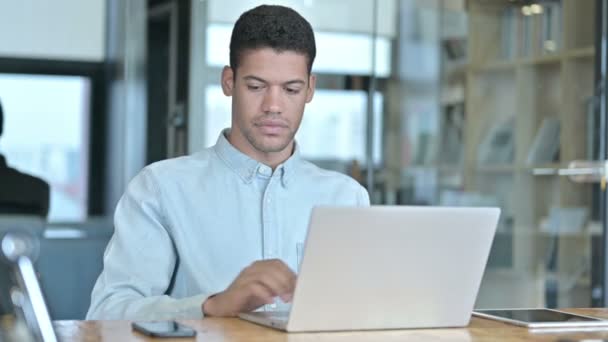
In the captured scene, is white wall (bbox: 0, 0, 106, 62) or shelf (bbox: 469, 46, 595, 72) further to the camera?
shelf (bbox: 469, 46, 595, 72)

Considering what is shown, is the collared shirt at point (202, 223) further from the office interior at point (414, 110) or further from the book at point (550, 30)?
the book at point (550, 30)

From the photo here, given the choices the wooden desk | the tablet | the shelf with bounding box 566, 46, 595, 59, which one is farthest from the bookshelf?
the wooden desk

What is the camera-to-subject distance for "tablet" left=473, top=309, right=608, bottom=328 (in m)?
1.76

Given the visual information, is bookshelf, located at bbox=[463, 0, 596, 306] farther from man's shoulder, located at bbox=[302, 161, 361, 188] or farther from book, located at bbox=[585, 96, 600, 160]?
man's shoulder, located at bbox=[302, 161, 361, 188]

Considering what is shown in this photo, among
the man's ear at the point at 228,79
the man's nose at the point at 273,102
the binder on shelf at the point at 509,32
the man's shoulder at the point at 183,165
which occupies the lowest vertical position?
the man's shoulder at the point at 183,165

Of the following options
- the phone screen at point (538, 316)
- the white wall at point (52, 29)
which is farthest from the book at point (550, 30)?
the phone screen at point (538, 316)

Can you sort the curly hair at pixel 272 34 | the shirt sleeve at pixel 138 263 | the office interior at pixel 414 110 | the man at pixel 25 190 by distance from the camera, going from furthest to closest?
1. the office interior at pixel 414 110
2. the man at pixel 25 190
3. the curly hair at pixel 272 34
4. the shirt sleeve at pixel 138 263

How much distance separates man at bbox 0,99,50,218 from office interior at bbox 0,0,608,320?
0.20 ft

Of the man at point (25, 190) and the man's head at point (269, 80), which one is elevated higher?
the man's head at point (269, 80)

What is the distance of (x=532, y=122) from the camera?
13.5 ft

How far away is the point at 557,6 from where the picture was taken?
4.11m

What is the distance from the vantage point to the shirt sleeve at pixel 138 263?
76.5 inches

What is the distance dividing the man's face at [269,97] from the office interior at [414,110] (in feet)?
5.89

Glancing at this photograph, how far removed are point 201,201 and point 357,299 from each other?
627mm
